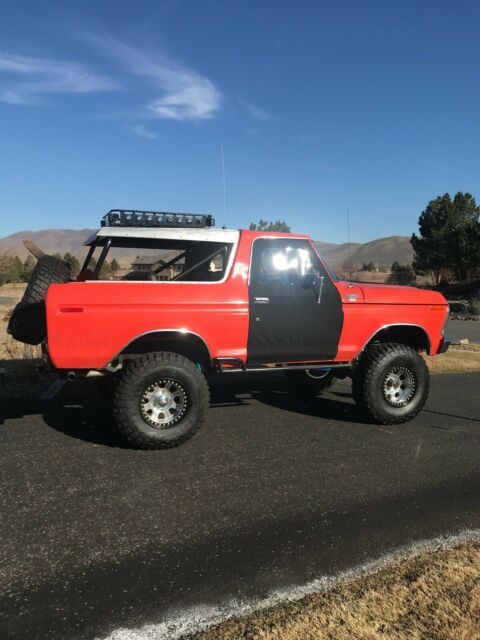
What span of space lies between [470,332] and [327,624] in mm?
19429

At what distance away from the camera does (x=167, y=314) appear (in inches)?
187

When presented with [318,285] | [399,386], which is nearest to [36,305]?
[318,285]

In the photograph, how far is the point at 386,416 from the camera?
5.59 metres

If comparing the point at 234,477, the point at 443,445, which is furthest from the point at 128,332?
the point at 443,445

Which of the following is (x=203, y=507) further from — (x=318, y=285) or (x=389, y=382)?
(x=389, y=382)

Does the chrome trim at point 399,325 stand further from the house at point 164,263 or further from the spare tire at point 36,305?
the spare tire at point 36,305

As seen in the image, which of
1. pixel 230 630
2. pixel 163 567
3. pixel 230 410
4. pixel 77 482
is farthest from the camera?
pixel 230 410

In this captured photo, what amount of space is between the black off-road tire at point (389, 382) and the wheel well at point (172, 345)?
1.85 m

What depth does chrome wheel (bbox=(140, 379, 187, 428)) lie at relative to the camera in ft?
15.3

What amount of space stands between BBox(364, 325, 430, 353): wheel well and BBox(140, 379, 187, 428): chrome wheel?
2422 mm

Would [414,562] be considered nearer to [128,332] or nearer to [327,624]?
[327,624]

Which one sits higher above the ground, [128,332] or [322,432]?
[128,332]

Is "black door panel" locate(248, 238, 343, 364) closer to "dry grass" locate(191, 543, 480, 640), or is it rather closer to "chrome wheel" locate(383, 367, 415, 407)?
"chrome wheel" locate(383, 367, 415, 407)

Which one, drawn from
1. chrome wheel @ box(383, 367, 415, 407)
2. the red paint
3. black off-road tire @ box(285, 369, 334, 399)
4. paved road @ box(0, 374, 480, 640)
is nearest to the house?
the red paint
